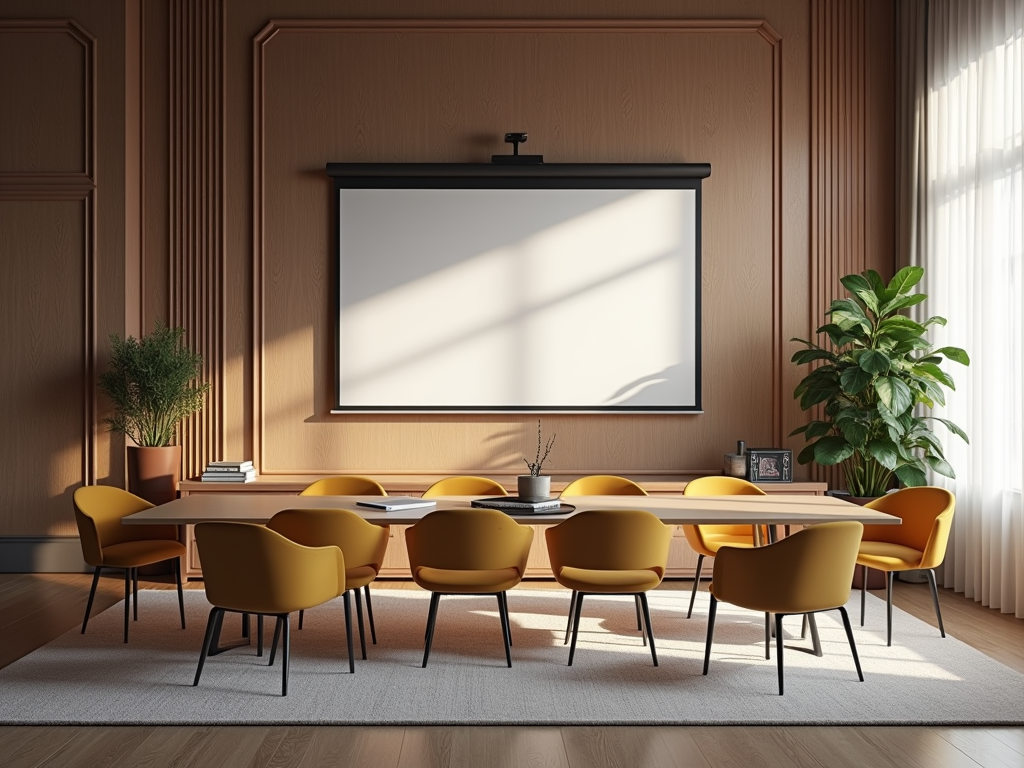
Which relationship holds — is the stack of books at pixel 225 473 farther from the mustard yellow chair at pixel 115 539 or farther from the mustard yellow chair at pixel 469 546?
the mustard yellow chair at pixel 469 546

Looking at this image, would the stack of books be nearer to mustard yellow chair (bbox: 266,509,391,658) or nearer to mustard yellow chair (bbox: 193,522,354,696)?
mustard yellow chair (bbox: 266,509,391,658)

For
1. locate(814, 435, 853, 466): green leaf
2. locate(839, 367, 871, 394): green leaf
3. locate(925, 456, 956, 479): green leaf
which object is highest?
locate(839, 367, 871, 394): green leaf

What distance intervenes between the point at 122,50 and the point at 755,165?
4.64 m

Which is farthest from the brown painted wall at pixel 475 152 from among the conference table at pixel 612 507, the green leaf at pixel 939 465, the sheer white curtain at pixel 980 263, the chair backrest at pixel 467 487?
the conference table at pixel 612 507

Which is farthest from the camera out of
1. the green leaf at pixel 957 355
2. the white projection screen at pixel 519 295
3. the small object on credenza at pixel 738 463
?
the white projection screen at pixel 519 295

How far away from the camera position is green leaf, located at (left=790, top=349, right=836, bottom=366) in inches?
238

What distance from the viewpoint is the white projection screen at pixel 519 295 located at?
6598 mm

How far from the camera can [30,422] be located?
6504 millimetres

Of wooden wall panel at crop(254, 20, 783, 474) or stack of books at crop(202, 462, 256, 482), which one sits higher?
wooden wall panel at crop(254, 20, 783, 474)

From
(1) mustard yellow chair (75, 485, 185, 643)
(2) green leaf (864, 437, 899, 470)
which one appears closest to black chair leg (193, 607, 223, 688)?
(1) mustard yellow chair (75, 485, 185, 643)

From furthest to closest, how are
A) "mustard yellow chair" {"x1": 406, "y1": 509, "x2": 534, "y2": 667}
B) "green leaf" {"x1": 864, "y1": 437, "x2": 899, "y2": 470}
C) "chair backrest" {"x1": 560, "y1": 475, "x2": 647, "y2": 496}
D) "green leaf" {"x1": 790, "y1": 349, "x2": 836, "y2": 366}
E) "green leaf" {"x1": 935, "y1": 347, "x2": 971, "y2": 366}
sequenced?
1. "green leaf" {"x1": 790, "y1": 349, "x2": 836, "y2": 366}
2. "green leaf" {"x1": 864, "y1": 437, "x2": 899, "y2": 470}
3. "green leaf" {"x1": 935, "y1": 347, "x2": 971, "y2": 366}
4. "chair backrest" {"x1": 560, "y1": 475, "x2": 647, "y2": 496}
5. "mustard yellow chair" {"x1": 406, "y1": 509, "x2": 534, "y2": 667}

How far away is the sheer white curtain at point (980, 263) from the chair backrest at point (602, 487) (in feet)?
7.35

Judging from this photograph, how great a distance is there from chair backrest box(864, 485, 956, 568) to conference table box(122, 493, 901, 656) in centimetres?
36

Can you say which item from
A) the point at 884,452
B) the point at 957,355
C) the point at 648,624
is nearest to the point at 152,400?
the point at 648,624
